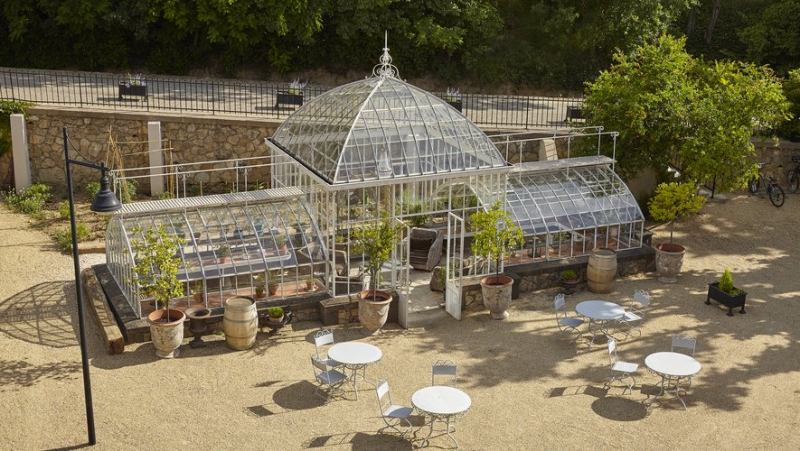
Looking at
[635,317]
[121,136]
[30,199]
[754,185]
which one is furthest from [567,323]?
[30,199]

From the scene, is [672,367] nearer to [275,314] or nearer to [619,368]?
[619,368]

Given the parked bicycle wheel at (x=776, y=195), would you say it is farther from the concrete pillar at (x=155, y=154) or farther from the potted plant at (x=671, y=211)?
the concrete pillar at (x=155, y=154)

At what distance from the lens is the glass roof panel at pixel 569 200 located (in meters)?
23.2

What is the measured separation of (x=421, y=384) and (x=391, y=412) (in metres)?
1.96

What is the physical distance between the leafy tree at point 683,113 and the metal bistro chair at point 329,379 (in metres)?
12.8

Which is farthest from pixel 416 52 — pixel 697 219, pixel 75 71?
pixel 697 219

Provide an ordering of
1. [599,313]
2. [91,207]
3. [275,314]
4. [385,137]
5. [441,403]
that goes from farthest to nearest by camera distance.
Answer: [385,137]
[599,313]
[275,314]
[441,403]
[91,207]

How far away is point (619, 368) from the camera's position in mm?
17562

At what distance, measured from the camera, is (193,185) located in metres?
29.6

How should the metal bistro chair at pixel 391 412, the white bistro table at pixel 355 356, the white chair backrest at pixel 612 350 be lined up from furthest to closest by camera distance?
the white chair backrest at pixel 612 350 → the white bistro table at pixel 355 356 → the metal bistro chair at pixel 391 412

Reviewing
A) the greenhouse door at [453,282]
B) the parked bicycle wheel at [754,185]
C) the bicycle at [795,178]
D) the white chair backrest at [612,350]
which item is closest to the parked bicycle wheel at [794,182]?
the bicycle at [795,178]

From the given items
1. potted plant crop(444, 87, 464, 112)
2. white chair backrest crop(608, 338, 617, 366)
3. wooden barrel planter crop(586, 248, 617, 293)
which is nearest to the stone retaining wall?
potted plant crop(444, 87, 464, 112)

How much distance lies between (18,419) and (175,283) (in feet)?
12.7

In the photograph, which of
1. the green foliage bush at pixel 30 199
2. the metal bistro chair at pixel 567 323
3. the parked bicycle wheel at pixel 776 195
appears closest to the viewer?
the metal bistro chair at pixel 567 323
